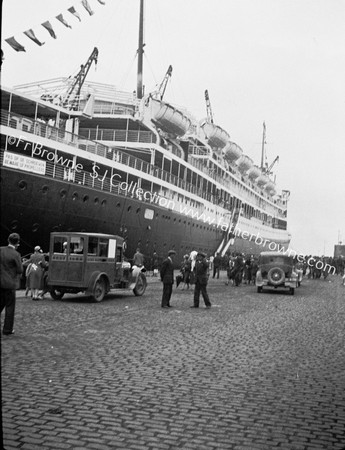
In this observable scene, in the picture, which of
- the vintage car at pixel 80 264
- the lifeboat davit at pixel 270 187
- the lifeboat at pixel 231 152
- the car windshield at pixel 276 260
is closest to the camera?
the vintage car at pixel 80 264

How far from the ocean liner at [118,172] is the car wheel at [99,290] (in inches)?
116

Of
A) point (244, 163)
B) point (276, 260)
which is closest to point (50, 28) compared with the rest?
point (276, 260)

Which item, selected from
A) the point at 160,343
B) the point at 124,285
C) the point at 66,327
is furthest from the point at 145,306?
the point at 160,343

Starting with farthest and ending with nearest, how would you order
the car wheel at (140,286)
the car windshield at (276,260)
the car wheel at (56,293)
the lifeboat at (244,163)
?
1. the lifeboat at (244,163)
2. the car windshield at (276,260)
3. the car wheel at (140,286)
4. the car wheel at (56,293)

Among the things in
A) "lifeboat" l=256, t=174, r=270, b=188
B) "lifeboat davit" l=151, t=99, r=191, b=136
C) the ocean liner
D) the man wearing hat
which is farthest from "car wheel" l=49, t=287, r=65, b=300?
"lifeboat" l=256, t=174, r=270, b=188

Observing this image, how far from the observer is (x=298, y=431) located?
3609mm

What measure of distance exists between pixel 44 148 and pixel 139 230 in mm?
7359

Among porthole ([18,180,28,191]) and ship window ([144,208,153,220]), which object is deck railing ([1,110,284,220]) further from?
ship window ([144,208,153,220])

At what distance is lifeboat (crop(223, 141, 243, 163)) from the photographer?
4666cm

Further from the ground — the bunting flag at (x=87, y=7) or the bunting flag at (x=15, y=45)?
the bunting flag at (x=87, y=7)

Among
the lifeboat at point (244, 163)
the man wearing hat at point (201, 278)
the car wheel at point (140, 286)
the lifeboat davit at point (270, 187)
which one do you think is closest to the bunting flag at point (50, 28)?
the man wearing hat at point (201, 278)

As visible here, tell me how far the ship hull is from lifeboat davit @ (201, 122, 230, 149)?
40.7ft

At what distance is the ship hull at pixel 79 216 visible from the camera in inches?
606

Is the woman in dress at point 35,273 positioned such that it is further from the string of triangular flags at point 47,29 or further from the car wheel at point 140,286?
the string of triangular flags at point 47,29
